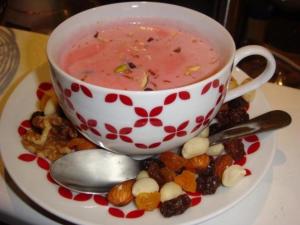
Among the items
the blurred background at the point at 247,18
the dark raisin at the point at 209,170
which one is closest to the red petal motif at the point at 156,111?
the dark raisin at the point at 209,170

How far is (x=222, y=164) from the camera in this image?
55cm

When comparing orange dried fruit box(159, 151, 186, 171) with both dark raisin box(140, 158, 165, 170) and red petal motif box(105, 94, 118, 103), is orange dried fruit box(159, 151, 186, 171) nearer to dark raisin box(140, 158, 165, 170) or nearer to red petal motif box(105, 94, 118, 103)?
dark raisin box(140, 158, 165, 170)

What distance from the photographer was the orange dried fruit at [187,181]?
0.52 m

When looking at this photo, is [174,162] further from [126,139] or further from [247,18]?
[247,18]

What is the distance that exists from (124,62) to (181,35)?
120 millimetres

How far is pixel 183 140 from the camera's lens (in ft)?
1.81

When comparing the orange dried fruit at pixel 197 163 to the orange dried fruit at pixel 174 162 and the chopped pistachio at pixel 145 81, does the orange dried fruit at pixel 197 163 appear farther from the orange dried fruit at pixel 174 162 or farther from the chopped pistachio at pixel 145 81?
the chopped pistachio at pixel 145 81

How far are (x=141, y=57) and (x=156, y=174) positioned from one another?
0.16 meters

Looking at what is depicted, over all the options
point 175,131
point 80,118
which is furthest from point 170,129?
point 80,118

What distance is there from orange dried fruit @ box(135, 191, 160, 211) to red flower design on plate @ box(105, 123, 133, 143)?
0.07m

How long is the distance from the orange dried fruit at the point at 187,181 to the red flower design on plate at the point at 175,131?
0.05 metres

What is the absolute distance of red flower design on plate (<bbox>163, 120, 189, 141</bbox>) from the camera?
0.52 m

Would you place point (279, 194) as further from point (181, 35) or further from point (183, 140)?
point (181, 35)

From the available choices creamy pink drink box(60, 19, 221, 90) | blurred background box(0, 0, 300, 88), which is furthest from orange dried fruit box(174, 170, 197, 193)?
blurred background box(0, 0, 300, 88)
